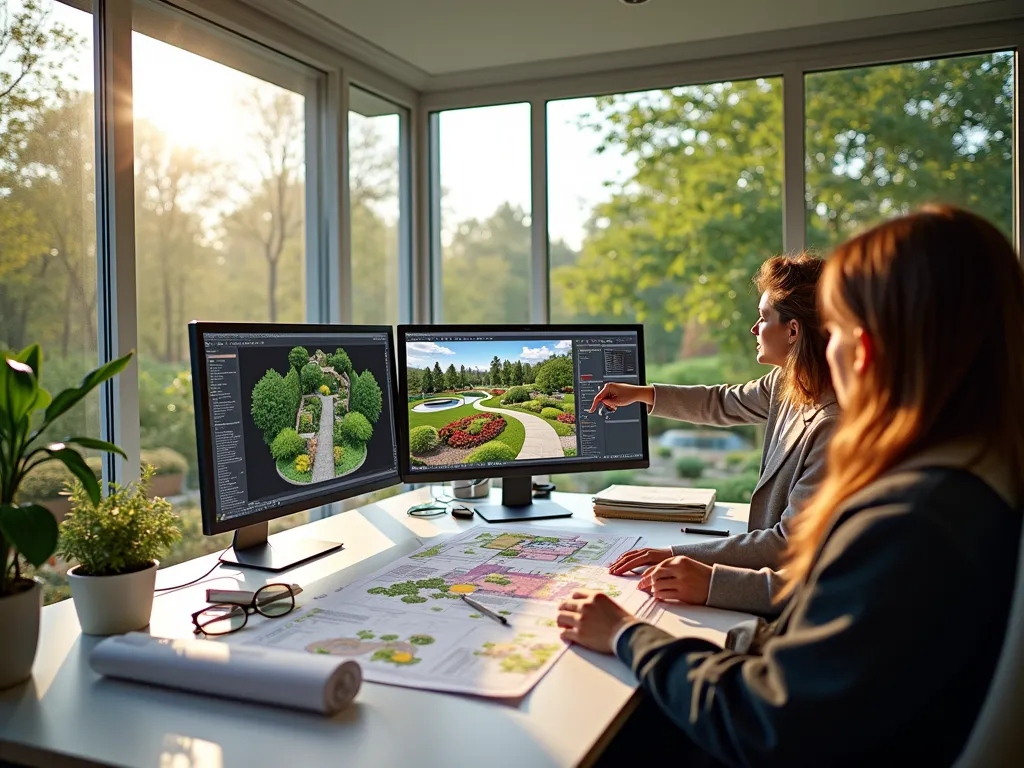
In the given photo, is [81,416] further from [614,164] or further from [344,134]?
[614,164]

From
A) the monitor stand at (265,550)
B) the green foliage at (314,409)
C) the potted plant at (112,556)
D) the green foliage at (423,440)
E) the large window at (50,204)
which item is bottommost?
the monitor stand at (265,550)

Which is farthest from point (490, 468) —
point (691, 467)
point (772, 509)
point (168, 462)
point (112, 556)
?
point (691, 467)

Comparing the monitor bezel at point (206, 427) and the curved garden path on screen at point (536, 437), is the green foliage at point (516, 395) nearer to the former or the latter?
the curved garden path on screen at point (536, 437)

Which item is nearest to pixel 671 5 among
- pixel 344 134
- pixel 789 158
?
pixel 789 158

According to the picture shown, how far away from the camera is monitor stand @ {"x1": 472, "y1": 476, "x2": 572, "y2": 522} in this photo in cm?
211

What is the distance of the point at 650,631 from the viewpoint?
1.13 metres

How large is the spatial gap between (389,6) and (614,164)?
1901 mm

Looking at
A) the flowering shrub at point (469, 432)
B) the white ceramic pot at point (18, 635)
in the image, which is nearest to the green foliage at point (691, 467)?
the flowering shrub at point (469, 432)

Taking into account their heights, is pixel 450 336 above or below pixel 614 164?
below

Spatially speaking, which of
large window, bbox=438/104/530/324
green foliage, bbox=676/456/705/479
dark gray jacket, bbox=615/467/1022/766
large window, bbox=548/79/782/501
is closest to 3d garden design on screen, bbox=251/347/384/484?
dark gray jacket, bbox=615/467/1022/766

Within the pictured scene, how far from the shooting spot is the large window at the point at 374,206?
2.87 m

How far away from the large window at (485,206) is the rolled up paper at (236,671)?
2176 mm

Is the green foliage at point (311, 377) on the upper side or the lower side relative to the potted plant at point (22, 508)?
upper

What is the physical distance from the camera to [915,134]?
2949 mm
